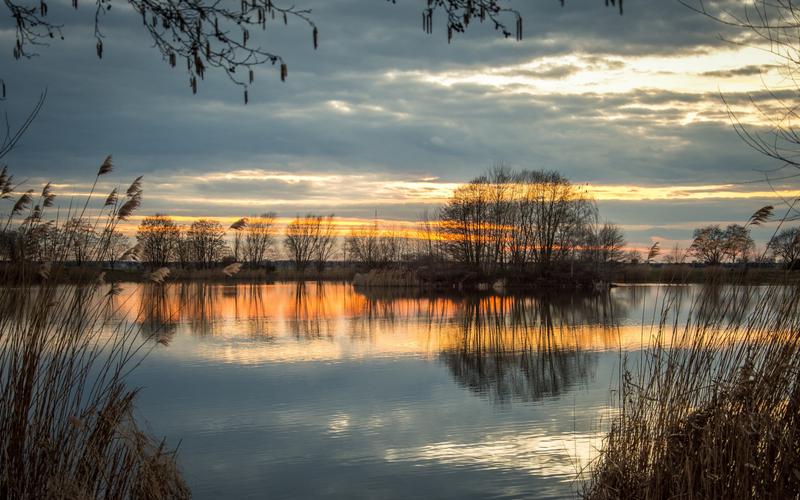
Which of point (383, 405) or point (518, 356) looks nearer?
point (383, 405)

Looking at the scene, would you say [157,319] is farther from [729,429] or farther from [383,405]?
[729,429]

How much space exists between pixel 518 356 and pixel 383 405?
18.1 feet

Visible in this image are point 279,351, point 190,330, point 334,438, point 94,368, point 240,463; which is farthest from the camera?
point 190,330

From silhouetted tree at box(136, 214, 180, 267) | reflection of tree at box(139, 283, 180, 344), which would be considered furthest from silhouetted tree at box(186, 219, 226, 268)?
silhouetted tree at box(136, 214, 180, 267)

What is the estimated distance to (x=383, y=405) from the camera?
11211 mm

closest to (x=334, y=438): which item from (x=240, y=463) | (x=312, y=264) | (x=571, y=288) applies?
(x=240, y=463)

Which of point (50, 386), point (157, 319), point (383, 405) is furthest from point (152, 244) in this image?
point (383, 405)

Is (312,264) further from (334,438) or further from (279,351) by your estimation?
(334,438)

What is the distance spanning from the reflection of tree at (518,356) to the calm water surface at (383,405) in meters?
0.05

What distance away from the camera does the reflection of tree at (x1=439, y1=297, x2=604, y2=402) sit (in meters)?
12.5

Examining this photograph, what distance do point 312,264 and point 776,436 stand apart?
80455 mm

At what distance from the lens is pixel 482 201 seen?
5644 cm

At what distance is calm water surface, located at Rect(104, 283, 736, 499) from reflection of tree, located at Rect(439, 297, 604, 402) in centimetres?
5

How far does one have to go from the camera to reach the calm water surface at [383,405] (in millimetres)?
7555
